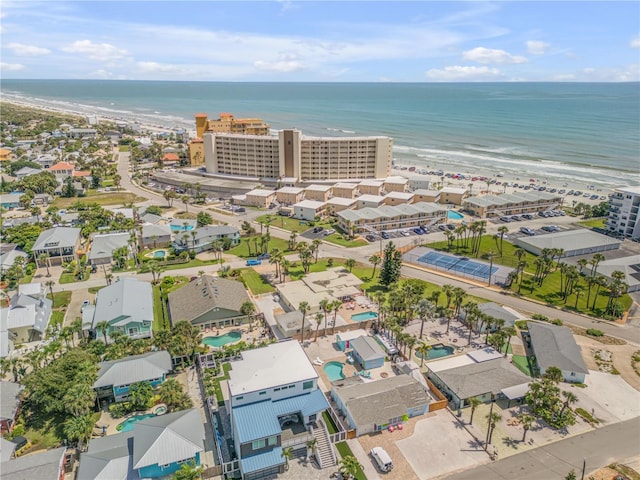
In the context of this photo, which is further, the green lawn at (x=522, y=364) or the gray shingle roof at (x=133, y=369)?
the green lawn at (x=522, y=364)

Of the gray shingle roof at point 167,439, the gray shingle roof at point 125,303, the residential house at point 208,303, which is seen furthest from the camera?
the residential house at point 208,303

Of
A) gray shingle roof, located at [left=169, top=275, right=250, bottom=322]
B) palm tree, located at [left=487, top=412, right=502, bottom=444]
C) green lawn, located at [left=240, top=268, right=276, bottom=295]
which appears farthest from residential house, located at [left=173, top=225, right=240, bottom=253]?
palm tree, located at [left=487, top=412, right=502, bottom=444]

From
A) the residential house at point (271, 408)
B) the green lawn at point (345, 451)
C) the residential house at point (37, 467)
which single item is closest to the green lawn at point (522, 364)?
the green lawn at point (345, 451)

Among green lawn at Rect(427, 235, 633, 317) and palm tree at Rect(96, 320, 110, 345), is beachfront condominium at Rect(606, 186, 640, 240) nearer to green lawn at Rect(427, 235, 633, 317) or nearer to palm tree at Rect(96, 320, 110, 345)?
green lawn at Rect(427, 235, 633, 317)

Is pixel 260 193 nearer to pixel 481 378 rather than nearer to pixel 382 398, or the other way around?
pixel 382 398

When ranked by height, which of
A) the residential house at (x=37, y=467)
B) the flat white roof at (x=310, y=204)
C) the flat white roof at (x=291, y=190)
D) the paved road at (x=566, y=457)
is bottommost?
the paved road at (x=566, y=457)

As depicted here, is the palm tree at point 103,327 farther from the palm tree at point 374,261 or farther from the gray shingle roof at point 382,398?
the palm tree at point 374,261

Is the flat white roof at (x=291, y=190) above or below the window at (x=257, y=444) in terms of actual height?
above

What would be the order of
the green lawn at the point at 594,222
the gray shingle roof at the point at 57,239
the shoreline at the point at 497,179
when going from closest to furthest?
the gray shingle roof at the point at 57,239
the green lawn at the point at 594,222
the shoreline at the point at 497,179
